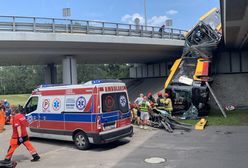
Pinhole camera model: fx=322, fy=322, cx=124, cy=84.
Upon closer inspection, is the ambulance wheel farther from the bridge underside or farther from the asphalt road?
the bridge underside

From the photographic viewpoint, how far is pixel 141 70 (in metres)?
44.2

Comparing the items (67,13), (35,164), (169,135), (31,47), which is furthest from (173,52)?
(35,164)

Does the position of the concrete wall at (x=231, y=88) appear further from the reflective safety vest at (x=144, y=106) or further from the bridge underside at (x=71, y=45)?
the reflective safety vest at (x=144, y=106)

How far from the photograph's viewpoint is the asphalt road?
890cm

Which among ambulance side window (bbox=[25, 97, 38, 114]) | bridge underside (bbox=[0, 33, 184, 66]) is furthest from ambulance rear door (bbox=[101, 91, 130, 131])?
bridge underside (bbox=[0, 33, 184, 66])

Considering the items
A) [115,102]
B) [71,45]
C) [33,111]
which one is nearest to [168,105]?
[115,102]

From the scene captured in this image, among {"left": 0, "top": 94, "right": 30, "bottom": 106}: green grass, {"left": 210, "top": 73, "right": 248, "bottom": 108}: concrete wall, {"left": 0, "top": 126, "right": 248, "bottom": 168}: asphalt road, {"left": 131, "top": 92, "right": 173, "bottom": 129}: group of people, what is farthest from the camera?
{"left": 0, "top": 94, "right": 30, "bottom": 106}: green grass

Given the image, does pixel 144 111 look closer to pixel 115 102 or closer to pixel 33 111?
pixel 115 102

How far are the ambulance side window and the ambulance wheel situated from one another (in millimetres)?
2613

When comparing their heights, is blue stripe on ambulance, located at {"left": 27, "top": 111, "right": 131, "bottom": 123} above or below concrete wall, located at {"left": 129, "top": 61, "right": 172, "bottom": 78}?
below

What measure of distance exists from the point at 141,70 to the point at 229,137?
3200 centimetres

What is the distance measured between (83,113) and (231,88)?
19231 mm

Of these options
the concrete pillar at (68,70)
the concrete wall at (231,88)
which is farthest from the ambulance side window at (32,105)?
the concrete wall at (231,88)

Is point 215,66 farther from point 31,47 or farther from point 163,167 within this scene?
point 163,167
